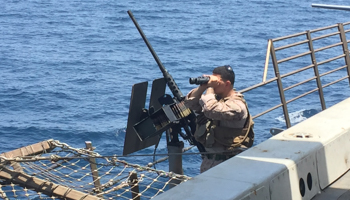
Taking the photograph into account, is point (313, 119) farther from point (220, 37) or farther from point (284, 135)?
point (220, 37)

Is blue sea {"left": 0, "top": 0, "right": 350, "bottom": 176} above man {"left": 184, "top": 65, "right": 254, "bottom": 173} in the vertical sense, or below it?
below

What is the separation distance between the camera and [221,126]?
5645 millimetres

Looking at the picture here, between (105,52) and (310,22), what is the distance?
54.7 feet

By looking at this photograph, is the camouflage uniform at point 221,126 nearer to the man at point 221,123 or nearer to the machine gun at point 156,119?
the man at point 221,123

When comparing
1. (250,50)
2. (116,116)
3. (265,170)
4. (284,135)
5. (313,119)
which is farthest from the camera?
(250,50)

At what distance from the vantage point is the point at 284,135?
5.43 m

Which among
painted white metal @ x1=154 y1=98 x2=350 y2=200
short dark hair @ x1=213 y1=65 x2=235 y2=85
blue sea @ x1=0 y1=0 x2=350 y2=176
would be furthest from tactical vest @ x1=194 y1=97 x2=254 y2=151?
blue sea @ x1=0 y1=0 x2=350 y2=176


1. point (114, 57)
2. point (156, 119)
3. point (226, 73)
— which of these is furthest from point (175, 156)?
point (114, 57)

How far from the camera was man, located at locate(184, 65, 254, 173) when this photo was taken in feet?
18.1

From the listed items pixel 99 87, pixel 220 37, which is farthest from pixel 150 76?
pixel 220 37

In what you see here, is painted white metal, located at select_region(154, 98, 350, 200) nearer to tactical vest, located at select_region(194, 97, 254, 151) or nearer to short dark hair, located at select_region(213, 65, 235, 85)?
tactical vest, located at select_region(194, 97, 254, 151)

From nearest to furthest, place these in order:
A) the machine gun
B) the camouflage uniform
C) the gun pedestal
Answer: the camouflage uniform < the machine gun < the gun pedestal

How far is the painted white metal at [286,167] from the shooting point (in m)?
4.15

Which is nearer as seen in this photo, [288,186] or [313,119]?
[288,186]
